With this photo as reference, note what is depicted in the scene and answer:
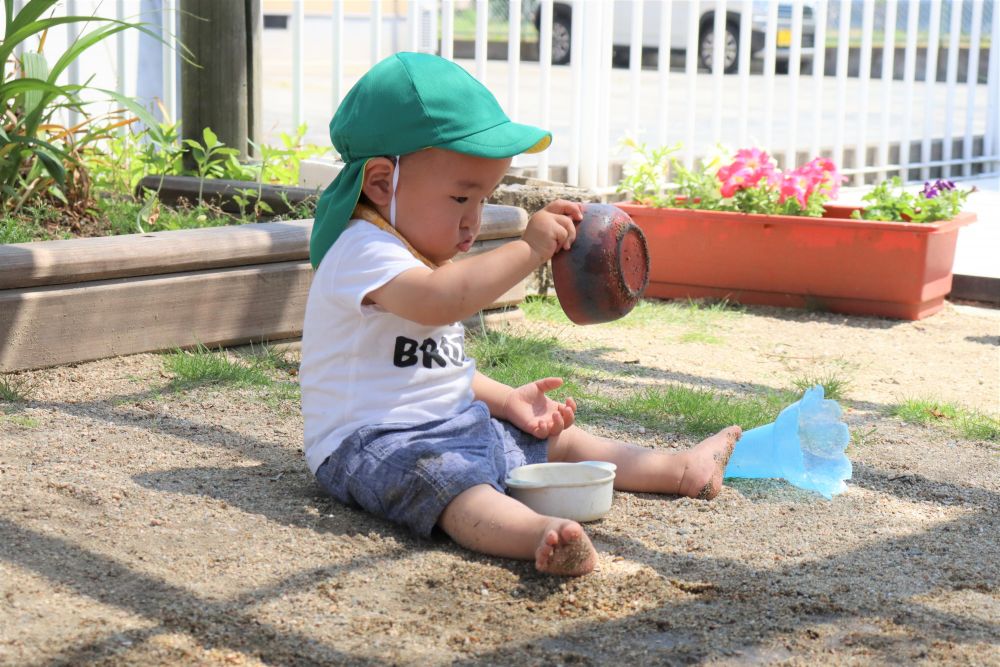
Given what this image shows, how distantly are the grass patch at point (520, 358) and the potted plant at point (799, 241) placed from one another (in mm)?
A: 1125

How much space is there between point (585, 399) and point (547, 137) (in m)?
1.14

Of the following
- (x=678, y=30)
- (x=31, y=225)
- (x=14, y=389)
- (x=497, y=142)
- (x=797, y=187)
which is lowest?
(x=14, y=389)

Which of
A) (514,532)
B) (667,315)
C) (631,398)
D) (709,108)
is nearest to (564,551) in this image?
(514,532)

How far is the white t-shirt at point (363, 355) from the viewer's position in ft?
8.13

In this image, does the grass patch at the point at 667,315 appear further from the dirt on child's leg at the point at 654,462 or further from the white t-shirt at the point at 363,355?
the white t-shirt at the point at 363,355

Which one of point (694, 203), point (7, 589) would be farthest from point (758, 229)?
point (7, 589)

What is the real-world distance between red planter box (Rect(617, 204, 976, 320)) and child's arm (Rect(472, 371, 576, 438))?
6.87 ft

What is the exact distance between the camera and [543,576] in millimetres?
2250

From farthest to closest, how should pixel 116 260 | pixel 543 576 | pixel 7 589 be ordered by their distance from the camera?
pixel 116 260
pixel 543 576
pixel 7 589

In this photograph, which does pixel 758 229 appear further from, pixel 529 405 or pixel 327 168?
pixel 529 405

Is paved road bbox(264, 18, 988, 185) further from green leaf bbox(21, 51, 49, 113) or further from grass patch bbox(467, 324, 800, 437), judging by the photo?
grass patch bbox(467, 324, 800, 437)

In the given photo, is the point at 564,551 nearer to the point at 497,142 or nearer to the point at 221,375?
the point at 497,142

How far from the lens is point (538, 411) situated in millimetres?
2789

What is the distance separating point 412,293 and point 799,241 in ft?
9.66
